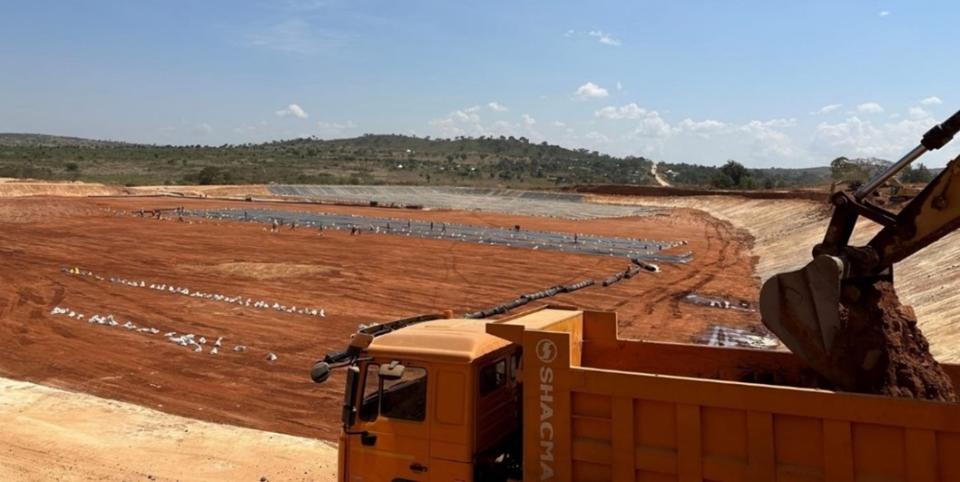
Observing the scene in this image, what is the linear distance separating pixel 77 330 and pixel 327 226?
30.7 meters

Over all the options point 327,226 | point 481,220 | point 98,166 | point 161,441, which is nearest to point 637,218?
point 481,220

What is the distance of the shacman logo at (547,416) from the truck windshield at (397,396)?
104 cm

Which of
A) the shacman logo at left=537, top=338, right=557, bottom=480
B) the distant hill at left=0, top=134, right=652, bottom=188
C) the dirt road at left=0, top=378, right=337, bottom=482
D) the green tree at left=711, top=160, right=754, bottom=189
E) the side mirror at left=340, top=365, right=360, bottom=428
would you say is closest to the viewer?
the shacman logo at left=537, top=338, right=557, bottom=480

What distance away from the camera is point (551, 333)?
5.97 meters

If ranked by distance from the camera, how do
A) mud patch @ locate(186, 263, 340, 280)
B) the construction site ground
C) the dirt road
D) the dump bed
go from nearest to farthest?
1. the dump bed
2. the dirt road
3. the construction site ground
4. mud patch @ locate(186, 263, 340, 280)

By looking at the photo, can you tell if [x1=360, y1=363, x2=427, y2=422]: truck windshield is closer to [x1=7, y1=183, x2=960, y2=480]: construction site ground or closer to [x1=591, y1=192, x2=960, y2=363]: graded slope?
[x1=7, y1=183, x2=960, y2=480]: construction site ground

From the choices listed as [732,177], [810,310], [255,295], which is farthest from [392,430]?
[732,177]

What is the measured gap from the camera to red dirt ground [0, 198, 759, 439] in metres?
14.7

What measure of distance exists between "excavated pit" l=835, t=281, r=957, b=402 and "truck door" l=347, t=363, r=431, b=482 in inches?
143

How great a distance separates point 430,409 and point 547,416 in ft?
3.34

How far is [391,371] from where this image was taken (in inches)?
240

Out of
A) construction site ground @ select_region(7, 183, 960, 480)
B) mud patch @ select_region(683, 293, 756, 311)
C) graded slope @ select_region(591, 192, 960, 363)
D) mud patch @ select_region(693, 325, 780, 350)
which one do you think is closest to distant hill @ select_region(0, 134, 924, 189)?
graded slope @ select_region(591, 192, 960, 363)

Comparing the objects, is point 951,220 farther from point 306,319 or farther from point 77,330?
point 77,330

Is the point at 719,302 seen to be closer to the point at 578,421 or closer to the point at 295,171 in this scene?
the point at 578,421
